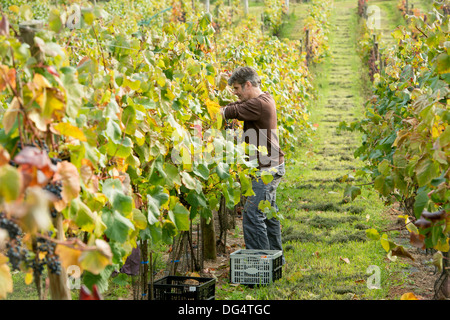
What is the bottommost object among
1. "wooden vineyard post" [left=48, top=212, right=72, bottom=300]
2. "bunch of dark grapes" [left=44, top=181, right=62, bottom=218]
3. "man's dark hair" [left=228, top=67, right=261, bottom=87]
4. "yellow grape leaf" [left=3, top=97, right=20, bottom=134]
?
"wooden vineyard post" [left=48, top=212, right=72, bottom=300]

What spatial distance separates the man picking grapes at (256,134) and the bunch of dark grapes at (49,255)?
2.72 m

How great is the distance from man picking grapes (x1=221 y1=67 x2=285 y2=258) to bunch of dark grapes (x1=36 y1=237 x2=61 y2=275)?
272cm

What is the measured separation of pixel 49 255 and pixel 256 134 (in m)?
3.01

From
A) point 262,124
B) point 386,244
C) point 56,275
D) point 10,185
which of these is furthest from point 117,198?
point 262,124

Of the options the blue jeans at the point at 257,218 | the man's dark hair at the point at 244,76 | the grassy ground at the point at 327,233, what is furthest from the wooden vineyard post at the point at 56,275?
the man's dark hair at the point at 244,76

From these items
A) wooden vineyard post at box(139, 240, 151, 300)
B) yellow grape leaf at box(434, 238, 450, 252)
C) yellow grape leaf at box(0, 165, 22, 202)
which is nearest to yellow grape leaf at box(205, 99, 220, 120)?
wooden vineyard post at box(139, 240, 151, 300)

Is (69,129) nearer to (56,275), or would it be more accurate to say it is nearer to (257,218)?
(56,275)

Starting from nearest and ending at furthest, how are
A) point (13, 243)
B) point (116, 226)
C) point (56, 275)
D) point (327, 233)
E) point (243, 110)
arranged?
point (13, 243), point (56, 275), point (116, 226), point (243, 110), point (327, 233)

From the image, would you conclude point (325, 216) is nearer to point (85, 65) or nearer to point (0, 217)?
point (85, 65)

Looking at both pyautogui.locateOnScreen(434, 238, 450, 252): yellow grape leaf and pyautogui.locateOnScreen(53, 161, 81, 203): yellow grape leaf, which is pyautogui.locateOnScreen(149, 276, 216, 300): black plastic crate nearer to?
pyautogui.locateOnScreen(434, 238, 450, 252): yellow grape leaf

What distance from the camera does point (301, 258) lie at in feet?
16.8

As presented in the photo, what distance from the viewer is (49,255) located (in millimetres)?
1899

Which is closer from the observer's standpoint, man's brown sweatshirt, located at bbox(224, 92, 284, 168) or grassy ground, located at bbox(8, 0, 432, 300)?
grassy ground, located at bbox(8, 0, 432, 300)

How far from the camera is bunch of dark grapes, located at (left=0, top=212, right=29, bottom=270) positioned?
1699 mm
